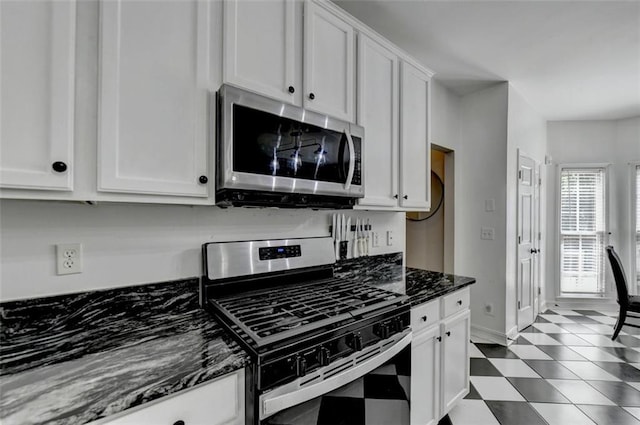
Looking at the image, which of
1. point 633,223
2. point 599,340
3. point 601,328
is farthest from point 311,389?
point 633,223

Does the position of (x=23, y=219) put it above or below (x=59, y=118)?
below

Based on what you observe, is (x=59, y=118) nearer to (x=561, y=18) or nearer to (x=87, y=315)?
(x=87, y=315)

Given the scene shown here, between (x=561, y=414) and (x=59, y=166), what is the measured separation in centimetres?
306

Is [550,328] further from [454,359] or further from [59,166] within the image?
[59,166]

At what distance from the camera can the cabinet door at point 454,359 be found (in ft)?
5.82

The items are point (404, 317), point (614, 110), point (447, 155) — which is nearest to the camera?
point (404, 317)

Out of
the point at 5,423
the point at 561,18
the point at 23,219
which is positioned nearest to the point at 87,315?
the point at 23,219

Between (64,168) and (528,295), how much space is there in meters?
4.40

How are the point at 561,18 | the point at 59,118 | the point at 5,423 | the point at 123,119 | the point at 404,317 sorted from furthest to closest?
the point at 561,18 < the point at 404,317 < the point at 123,119 < the point at 59,118 < the point at 5,423

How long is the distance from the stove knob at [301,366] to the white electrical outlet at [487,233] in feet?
9.45

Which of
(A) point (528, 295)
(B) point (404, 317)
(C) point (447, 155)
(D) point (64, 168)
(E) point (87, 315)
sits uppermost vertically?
(C) point (447, 155)

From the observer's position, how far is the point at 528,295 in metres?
3.57

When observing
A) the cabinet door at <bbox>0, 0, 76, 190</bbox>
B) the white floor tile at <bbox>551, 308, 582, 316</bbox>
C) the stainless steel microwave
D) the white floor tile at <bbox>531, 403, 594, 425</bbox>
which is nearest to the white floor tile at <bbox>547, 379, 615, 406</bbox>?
the white floor tile at <bbox>531, 403, 594, 425</bbox>

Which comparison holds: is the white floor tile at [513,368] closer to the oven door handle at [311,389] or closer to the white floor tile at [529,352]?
the white floor tile at [529,352]
